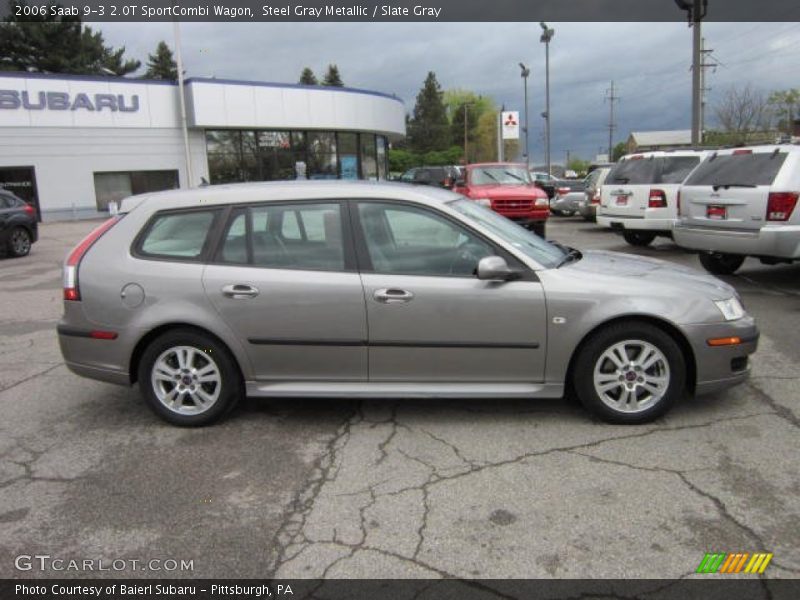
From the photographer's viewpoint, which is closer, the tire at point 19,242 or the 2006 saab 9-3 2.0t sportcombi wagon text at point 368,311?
the 2006 saab 9-3 2.0t sportcombi wagon text at point 368,311

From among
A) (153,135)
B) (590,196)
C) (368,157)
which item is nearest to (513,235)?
(590,196)

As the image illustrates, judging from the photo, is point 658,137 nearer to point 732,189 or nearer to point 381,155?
point 381,155

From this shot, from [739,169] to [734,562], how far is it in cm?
678

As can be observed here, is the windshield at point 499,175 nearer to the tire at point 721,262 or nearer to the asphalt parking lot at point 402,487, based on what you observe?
the tire at point 721,262

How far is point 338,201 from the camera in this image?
14.6 ft

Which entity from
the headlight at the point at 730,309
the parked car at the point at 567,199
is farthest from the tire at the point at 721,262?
the parked car at the point at 567,199

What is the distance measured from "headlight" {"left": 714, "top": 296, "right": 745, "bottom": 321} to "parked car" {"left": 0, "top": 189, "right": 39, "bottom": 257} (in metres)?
15.4

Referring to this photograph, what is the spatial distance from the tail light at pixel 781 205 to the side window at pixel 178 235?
6.48m

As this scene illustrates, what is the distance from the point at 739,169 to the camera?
8.36 meters

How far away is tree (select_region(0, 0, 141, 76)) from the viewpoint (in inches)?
1646

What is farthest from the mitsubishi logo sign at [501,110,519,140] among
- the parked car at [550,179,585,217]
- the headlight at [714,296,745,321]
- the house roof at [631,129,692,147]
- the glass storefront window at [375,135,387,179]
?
the house roof at [631,129,692,147]

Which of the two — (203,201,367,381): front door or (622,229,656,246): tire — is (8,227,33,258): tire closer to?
(203,201,367,381): front door

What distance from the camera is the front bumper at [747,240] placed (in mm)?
7680

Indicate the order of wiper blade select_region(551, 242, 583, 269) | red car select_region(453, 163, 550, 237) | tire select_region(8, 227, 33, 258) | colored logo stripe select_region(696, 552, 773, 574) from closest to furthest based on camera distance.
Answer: colored logo stripe select_region(696, 552, 773, 574)
wiper blade select_region(551, 242, 583, 269)
red car select_region(453, 163, 550, 237)
tire select_region(8, 227, 33, 258)
